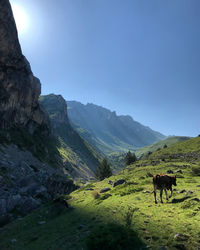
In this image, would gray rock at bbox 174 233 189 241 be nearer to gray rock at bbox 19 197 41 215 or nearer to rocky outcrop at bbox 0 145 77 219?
rocky outcrop at bbox 0 145 77 219

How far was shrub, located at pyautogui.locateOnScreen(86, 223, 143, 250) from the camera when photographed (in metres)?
9.30

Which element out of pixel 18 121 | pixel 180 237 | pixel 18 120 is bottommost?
pixel 180 237

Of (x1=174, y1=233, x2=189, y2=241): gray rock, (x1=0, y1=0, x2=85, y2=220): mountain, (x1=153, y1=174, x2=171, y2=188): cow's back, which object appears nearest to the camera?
(x1=174, y1=233, x2=189, y2=241): gray rock

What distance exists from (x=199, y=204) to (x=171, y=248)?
687 centimetres

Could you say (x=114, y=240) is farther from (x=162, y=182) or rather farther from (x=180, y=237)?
(x=162, y=182)

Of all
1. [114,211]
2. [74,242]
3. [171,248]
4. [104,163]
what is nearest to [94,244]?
[74,242]

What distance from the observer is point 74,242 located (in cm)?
1136

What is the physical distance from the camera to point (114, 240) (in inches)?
375

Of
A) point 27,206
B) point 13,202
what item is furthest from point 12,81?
point 27,206

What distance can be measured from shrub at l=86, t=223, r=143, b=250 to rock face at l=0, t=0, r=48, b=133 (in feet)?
299

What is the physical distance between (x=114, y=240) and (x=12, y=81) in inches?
4041

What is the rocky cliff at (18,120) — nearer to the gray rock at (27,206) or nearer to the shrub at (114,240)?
the gray rock at (27,206)

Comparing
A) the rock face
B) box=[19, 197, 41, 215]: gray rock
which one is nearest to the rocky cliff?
the rock face

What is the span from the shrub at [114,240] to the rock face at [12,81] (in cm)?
9125
